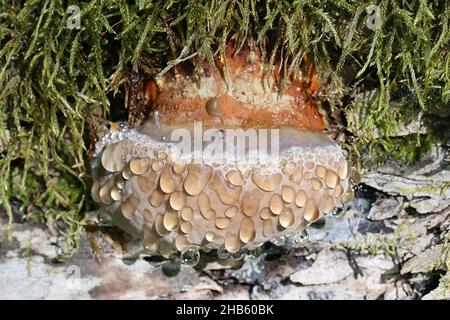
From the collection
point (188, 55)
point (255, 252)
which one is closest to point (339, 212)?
point (255, 252)

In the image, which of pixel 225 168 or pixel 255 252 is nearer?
pixel 225 168

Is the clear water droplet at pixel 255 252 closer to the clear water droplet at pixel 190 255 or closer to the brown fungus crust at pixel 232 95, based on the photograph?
the clear water droplet at pixel 190 255

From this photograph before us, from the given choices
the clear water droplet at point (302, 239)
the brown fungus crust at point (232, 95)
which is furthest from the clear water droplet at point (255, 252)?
the brown fungus crust at point (232, 95)

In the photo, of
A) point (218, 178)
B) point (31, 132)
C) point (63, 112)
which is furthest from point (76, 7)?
point (218, 178)

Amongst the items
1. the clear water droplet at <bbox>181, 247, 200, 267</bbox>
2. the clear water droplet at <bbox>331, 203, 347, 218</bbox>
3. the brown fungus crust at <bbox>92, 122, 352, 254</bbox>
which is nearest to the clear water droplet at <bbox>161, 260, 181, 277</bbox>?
the clear water droplet at <bbox>181, 247, 200, 267</bbox>

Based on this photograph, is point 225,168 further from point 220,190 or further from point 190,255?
point 190,255

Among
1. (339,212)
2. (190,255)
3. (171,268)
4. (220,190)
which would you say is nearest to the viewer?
(220,190)

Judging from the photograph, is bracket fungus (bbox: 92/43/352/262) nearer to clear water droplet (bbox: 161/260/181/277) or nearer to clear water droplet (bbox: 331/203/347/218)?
clear water droplet (bbox: 331/203/347/218)
